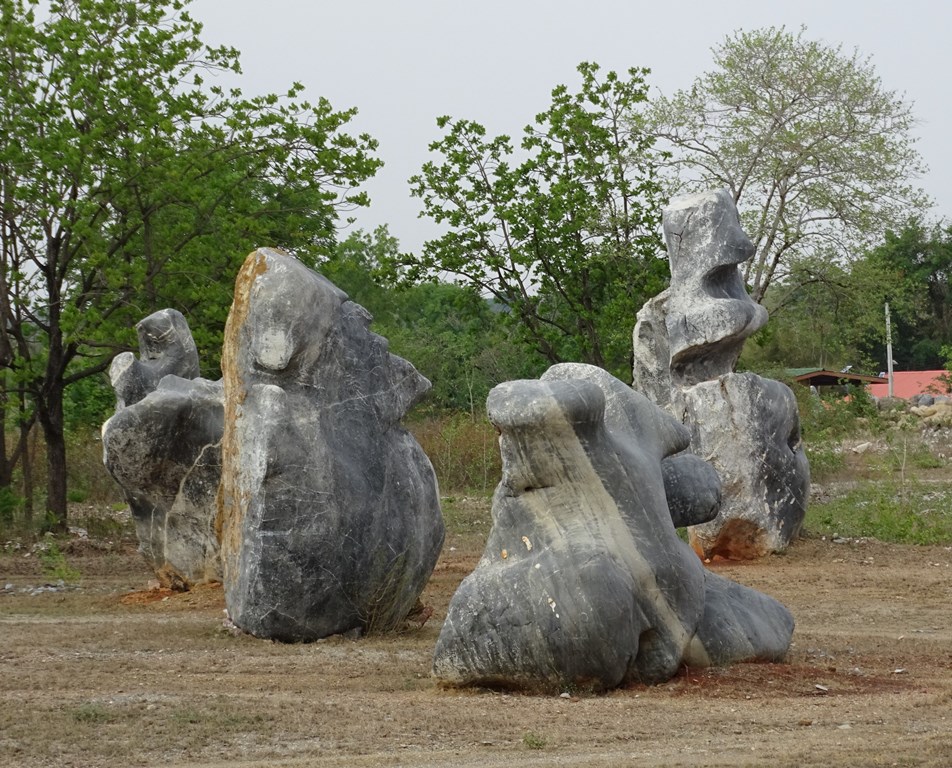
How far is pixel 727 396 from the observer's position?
14719mm

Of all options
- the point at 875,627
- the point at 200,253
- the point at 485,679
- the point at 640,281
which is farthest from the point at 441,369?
the point at 485,679

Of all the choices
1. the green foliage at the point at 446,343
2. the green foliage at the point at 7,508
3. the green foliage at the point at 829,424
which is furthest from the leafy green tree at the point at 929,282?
the green foliage at the point at 7,508

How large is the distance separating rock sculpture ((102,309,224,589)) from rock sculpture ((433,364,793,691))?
16.7 feet

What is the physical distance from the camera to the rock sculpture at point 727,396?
14.6 m

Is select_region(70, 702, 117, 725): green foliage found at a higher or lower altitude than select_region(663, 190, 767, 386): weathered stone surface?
lower

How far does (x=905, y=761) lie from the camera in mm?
5352

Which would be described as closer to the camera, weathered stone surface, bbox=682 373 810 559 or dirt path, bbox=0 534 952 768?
dirt path, bbox=0 534 952 768

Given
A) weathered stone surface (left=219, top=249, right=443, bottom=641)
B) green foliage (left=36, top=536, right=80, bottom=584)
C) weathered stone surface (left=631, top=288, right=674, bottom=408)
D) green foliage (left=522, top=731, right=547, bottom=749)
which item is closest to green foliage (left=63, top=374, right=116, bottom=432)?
green foliage (left=36, top=536, right=80, bottom=584)

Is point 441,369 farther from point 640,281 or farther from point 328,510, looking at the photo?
point 328,510

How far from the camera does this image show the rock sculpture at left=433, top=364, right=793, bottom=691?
717 cm

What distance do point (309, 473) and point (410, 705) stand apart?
2.90 metres

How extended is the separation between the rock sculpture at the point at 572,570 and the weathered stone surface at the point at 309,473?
222cm

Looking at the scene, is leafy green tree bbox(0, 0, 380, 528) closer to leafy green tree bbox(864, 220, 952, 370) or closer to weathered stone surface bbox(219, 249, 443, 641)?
weathered stone surface bbox(219, 249, 443, 641)

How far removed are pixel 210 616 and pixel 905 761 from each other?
255 inches
